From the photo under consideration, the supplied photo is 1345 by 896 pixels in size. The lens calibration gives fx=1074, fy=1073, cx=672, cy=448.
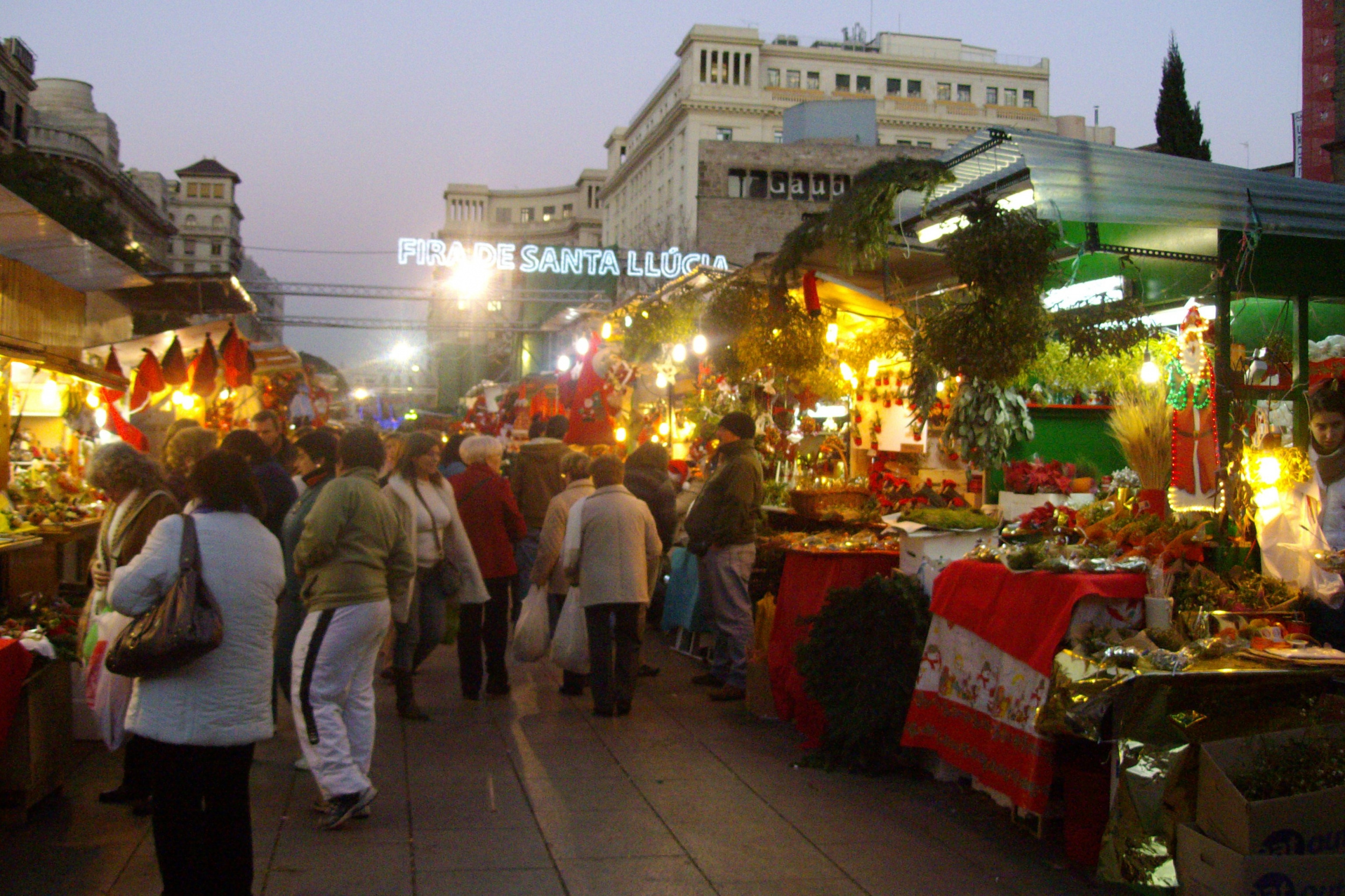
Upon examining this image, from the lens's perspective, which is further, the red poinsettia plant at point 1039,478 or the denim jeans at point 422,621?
the red poinsettia plant at point 1039,478

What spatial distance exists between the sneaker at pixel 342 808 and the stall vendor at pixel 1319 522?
4.33m

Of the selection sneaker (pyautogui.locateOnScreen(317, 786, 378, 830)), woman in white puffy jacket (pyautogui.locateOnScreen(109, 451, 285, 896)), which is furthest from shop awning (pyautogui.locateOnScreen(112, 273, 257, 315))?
woman in white puffy jacket (pyautogui.locateOnScreen(109, 451, 285, 896))

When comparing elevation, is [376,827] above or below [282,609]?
below

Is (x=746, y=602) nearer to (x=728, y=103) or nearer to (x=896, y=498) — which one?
(x=896, y=498)

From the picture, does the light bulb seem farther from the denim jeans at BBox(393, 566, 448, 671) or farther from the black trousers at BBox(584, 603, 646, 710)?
the denim jeans at BBox(393, 566, 448, 671)

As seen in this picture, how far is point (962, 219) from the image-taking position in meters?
6.22

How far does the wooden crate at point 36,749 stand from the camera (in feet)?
15.2

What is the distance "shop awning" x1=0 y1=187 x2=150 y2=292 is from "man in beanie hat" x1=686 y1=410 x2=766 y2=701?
4.85 meters

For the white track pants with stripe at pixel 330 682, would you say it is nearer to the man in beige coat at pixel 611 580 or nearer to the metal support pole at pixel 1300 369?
the man in beige coat at pixel 611 580

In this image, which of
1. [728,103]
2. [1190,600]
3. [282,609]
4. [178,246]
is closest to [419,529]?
[282,609]

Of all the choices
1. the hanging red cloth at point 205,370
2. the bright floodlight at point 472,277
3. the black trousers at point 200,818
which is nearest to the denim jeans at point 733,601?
the black trousers at point 200,818

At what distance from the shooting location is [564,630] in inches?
293

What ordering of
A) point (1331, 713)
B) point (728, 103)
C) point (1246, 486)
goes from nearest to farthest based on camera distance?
point (1331, 713) → point (1246, 486) → point (728, 103)

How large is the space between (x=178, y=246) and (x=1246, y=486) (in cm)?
9600
